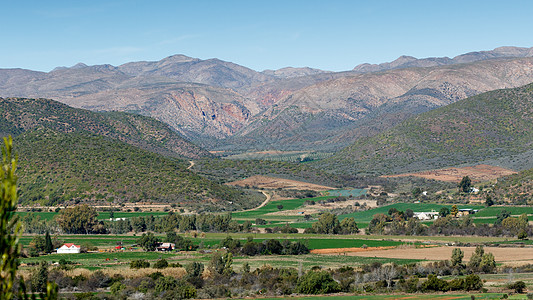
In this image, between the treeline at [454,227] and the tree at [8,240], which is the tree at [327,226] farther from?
the tree at [8,240]

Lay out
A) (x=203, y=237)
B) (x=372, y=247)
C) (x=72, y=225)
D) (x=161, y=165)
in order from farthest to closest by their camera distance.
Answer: (x=161, y=165) < (x=72, y=225) < (x=203, y=237) < (x=372, y=247)

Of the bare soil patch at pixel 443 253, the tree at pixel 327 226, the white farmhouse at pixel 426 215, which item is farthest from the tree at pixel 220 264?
the white farmhouse at pixel 426 215

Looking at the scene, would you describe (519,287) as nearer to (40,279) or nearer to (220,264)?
(220,264)

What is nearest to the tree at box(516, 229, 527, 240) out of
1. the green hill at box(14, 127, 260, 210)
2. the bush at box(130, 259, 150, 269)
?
the bush at box(130, 259, 150, 269)

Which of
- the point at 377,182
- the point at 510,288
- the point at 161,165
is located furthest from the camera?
the point at 377,182

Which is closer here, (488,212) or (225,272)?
(225,272)

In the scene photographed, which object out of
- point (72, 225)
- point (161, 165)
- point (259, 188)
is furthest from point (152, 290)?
point (259, 188)

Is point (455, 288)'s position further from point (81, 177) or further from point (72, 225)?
point (81, 177)
